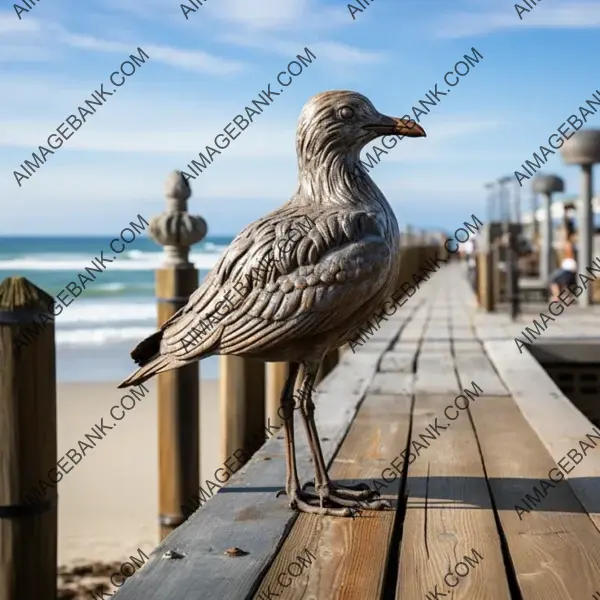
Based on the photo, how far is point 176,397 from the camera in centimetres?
484

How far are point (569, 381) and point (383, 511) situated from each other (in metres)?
4.72

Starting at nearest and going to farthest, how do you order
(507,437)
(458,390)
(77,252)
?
(507,437) → (458,390) → (77,252)

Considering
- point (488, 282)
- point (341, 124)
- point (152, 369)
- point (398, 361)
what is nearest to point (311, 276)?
point (341, 124)

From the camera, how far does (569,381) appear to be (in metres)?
7.24

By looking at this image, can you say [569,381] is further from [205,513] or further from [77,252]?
[77,252]

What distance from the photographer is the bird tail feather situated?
9.54 feet

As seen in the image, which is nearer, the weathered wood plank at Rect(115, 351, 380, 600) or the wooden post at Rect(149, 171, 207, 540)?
the weathered wood plank at Rect(115, 351, 380, 600)

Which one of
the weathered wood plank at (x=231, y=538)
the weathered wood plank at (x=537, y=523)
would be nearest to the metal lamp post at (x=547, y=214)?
the weathered wood plank at (x=537, y=523)

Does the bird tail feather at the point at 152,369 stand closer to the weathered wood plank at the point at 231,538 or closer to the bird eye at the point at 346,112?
the weathered wood plank at the point at 231,538

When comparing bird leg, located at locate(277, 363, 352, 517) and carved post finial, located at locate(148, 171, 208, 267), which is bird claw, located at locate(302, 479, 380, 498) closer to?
bird leg, located at locate(277, 363, 352, 517)

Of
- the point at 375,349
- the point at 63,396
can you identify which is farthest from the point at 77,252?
the point at 375,349

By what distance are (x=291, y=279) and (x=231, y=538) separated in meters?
0.84

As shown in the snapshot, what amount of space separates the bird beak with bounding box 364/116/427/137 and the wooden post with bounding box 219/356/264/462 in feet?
7.79

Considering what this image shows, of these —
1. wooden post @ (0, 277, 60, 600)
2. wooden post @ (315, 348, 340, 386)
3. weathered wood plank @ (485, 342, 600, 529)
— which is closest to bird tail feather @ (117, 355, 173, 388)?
wooden post @ (0, 277, 60, 600)
